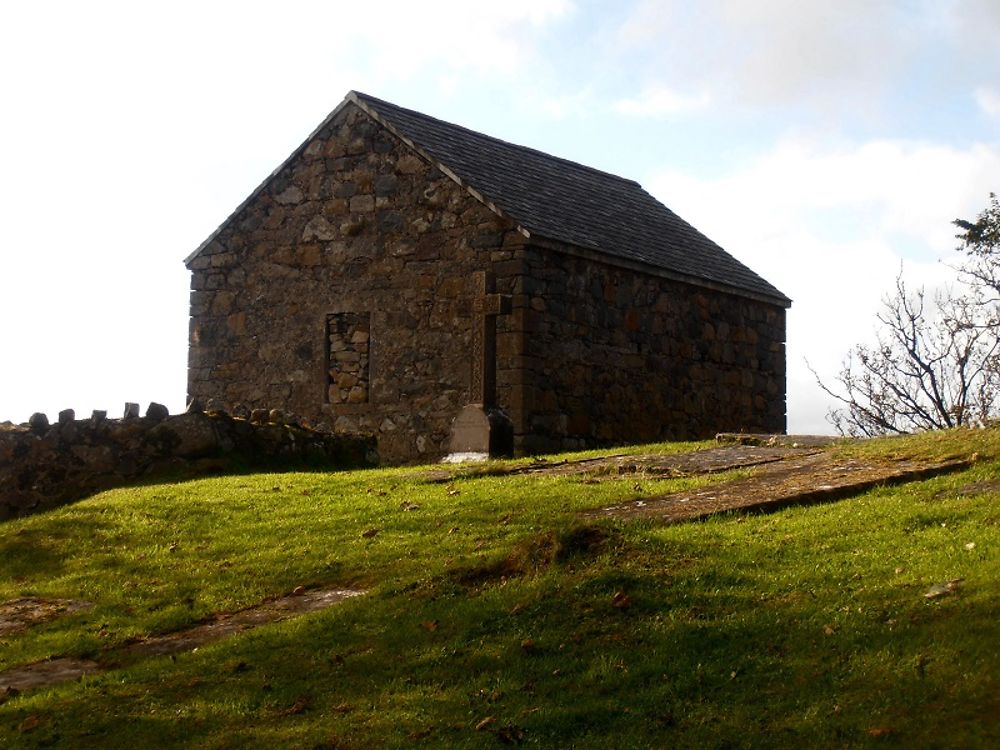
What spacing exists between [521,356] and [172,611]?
1092cm

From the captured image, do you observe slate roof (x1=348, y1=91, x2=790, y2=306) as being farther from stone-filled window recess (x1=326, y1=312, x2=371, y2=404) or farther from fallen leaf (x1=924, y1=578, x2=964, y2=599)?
fallen leaf (x1=924, y1=578, x2=964, y2=599)

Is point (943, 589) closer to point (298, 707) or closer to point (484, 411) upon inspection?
point (298, 707)

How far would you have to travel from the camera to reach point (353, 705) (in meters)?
9.37

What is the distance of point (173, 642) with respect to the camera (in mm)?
11242

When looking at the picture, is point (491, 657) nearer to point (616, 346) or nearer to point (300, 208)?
point (616, 346)

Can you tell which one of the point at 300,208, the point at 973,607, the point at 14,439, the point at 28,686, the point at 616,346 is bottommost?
the point at 28,686

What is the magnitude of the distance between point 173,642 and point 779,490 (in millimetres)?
5862

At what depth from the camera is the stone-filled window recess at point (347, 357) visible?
79.3 feet

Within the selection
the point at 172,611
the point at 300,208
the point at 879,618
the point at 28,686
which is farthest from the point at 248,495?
the point at 300,208

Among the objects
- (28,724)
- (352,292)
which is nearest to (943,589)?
(28,724)

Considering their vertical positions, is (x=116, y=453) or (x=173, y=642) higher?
(x=116, y=453)

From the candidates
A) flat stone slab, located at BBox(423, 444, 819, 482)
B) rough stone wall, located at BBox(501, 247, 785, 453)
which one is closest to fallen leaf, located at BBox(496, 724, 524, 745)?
flat stone slab, located at BBox(423, 444, 819, 482)

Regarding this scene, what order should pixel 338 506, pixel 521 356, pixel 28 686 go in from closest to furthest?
pixel 28 686 < pixel 338 506 < pixel 521 356

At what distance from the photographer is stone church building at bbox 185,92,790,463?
74.4 ft
